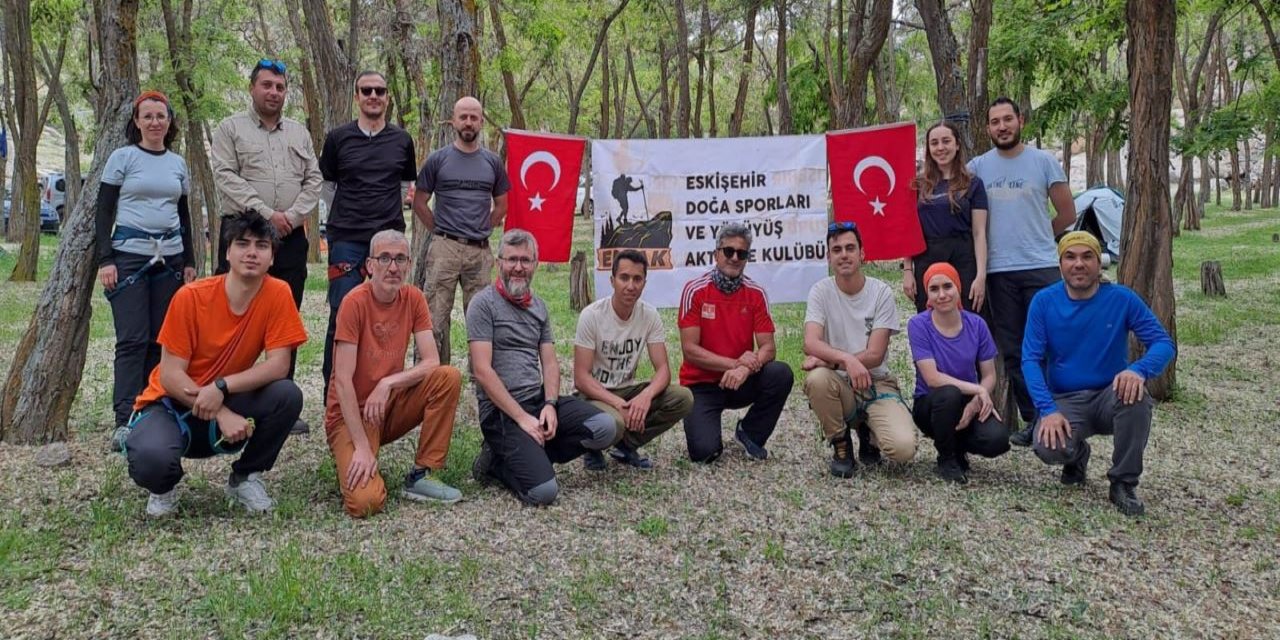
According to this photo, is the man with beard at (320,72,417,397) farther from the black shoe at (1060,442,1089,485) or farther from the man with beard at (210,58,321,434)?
the black shoe at (1060,442,1089,485)

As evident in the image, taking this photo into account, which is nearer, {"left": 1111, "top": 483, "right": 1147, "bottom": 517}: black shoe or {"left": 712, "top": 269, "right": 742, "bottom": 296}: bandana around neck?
{"left": 1111, "top": 483, "right": 1147, "bottom": 517}: black shoe

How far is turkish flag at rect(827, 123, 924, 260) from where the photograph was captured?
6.68 meters

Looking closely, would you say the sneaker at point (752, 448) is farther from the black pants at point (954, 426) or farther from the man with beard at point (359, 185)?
the man with beard at point (359, 185)

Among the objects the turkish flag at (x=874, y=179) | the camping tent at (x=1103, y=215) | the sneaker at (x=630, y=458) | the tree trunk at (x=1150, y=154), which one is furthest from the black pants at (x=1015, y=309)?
the camping tent at (x=1103, y=215)

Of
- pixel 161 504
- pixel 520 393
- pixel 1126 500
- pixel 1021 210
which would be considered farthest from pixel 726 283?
pixel 161 504

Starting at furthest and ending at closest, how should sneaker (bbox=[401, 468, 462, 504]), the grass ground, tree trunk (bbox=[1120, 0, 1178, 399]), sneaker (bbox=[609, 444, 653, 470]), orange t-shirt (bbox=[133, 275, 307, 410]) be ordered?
tree trunk (bbox=[1120, 0, 1178, 399]) → sneaker (bbox=[609, 444, 653, 470]) → sneaker (bbox=[401, 468, 462, 504]) → orange t-shirt (bbox=[133, 275, 307, 410]) → the grass ground

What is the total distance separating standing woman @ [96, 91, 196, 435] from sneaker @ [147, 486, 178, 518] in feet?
3.89

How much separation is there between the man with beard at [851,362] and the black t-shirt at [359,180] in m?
2.61

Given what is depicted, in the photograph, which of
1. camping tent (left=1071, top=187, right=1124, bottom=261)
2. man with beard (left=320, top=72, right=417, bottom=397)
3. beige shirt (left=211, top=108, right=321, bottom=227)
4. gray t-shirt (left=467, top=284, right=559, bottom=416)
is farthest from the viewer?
camping tent (left=1071, top=187, right=1124, bottom=261)

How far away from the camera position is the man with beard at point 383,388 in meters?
4.41

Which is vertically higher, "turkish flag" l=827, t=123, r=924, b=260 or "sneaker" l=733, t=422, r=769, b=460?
"turkish flag" l=827, t=123, r=924, b=260

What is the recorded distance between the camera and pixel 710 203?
710 cm

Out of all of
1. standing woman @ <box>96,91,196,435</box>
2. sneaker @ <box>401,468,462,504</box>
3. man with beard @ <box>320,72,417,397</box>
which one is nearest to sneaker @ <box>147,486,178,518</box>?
sneaker @ <box>401,468,462,504</box>

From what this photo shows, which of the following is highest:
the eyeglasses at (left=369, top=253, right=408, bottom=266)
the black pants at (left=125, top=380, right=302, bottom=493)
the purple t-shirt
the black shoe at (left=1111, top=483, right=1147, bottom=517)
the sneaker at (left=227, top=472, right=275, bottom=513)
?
the eyeglasses at (left=369, top=253, right=408, bottom=266)
